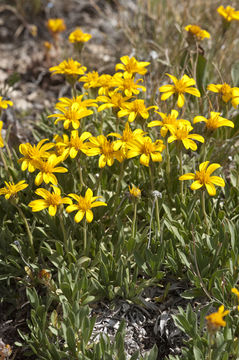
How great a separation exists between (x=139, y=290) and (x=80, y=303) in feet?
1.11

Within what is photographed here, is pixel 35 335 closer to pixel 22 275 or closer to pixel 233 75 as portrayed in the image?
pixel 22 275

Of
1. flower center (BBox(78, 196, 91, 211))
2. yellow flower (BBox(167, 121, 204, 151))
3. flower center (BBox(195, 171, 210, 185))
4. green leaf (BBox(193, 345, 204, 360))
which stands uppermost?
yellow flower (BBox(167, 121, 204, 151))

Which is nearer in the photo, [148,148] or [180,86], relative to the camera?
[148,148]

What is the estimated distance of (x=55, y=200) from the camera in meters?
2.24

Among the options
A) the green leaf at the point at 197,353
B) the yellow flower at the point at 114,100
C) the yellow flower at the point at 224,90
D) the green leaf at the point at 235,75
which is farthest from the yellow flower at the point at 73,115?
the green leaf at the point at 235,75

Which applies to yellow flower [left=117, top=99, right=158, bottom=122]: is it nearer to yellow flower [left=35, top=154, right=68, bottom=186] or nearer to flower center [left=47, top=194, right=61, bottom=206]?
yellow flower [left=35, top=154, right=68, bottom=186]

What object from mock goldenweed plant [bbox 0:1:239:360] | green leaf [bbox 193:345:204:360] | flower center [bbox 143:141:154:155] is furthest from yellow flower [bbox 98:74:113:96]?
green leaf [bbox 193:345:204:360]

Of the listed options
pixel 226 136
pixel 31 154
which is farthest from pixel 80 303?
pixel 226 136

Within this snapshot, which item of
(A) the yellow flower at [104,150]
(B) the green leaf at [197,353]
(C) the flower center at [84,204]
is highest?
(A) the yellow flower at [104,150]

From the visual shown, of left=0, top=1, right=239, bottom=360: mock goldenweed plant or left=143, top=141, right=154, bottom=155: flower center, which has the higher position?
left=143, top=141, right=154, bottom=155: flower center

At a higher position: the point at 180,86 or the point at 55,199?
the point at 180,86

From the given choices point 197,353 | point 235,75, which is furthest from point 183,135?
point 235,75

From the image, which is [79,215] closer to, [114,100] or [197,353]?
[114,100]

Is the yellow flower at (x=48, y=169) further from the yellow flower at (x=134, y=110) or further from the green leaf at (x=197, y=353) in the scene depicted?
the green leaf at (x=197, y=353)
